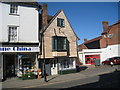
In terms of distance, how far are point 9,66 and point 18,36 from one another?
400cm

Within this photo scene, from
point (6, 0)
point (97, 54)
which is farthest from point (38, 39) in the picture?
point (97, 54)

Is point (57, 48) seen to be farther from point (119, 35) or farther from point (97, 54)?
point (119, 35)

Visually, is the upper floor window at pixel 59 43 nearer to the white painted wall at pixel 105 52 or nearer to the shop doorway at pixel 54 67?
the shop doorway at pixel 54 67

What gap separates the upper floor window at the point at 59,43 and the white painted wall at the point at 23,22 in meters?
2.82

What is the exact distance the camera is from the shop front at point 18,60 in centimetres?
1849

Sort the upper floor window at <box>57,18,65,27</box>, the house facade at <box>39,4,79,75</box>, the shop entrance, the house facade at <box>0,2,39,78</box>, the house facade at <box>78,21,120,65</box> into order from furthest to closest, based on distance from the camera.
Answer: the house facade at <box>78,21,120,65</box> → the upper floor window at <box>57,18,65,27</box> → the house facade at <box>39,4,79,75</box> → the shop entrance → the house facade at <box>0,2,39,78</box>

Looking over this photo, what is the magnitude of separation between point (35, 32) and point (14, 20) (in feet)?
9.71

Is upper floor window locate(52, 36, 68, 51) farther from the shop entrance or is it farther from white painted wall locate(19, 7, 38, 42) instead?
the shop entrance

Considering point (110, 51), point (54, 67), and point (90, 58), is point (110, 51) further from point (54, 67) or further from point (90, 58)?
point (54, 67)

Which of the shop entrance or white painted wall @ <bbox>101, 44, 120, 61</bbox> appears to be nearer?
the shop entrance

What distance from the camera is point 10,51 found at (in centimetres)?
1784

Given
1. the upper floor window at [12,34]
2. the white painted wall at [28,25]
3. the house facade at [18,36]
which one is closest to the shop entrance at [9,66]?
the house facade at [18,36]

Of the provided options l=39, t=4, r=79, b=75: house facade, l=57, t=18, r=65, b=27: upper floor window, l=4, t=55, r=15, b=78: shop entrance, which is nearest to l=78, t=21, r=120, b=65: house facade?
l=39, t=4, r=79, b=75: house facade

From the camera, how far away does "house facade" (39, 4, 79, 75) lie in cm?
2086
